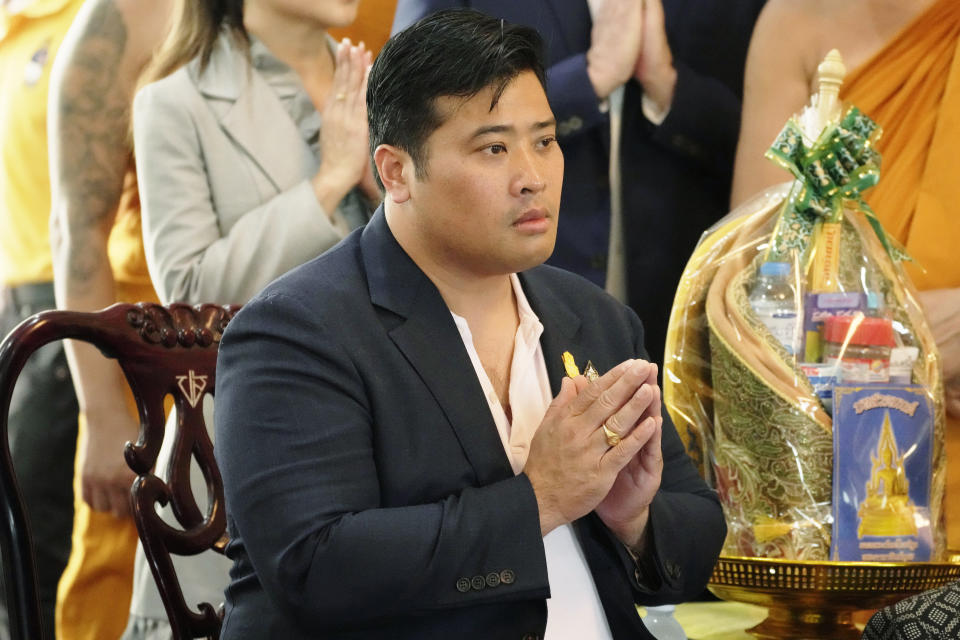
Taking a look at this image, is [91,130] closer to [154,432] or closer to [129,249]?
[129,249]

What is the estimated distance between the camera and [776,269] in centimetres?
175

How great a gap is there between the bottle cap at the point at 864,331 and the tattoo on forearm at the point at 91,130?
1307mm

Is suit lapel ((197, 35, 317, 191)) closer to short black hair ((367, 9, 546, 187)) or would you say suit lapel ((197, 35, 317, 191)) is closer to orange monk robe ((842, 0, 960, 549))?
short black hair ((367, 9, 546, 187))

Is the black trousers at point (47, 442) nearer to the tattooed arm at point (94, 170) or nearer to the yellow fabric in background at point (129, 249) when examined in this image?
the tattooed arm at point (94, 170)

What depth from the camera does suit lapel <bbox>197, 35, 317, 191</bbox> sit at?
2.08 m


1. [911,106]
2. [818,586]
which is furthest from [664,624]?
[911,106]

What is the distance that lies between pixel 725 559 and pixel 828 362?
1.15 ft

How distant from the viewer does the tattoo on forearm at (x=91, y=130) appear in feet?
6.64

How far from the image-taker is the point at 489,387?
1.40 metres

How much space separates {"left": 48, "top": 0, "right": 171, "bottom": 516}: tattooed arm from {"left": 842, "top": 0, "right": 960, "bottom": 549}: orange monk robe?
1479 mm

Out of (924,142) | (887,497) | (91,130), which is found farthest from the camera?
(924,142)

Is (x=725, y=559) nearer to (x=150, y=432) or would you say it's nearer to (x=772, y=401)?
(x=772, y=401)

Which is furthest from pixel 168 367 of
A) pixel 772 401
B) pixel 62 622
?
pixel 772 401

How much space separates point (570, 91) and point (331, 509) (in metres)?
1.35
